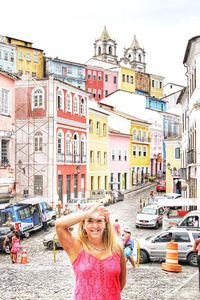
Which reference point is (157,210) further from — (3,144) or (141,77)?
(141,77)

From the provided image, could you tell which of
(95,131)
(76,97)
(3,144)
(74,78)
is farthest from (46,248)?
(74,78)

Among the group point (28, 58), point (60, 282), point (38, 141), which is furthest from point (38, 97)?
point (28, 58)

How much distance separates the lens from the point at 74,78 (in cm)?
8025

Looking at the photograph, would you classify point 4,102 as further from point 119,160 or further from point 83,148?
point 119,160

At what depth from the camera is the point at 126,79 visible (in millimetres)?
92312

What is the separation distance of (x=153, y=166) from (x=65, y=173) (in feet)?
96.6

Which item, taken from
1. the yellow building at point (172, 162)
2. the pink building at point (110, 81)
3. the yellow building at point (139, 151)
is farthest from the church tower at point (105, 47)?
the yellow building at point (172, 162)

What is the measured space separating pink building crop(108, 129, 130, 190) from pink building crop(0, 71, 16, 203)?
18.1 metres

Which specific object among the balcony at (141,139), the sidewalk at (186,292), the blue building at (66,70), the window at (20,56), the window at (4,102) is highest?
the window at (20,56)

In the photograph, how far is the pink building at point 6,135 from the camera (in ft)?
119

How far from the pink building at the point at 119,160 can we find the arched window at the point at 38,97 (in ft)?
50.6

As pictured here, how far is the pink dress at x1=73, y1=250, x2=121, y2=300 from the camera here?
405cm

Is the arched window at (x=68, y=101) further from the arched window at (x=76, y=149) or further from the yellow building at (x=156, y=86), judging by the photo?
the yellow building at (x=156, y=86)

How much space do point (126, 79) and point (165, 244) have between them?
75002 mm
